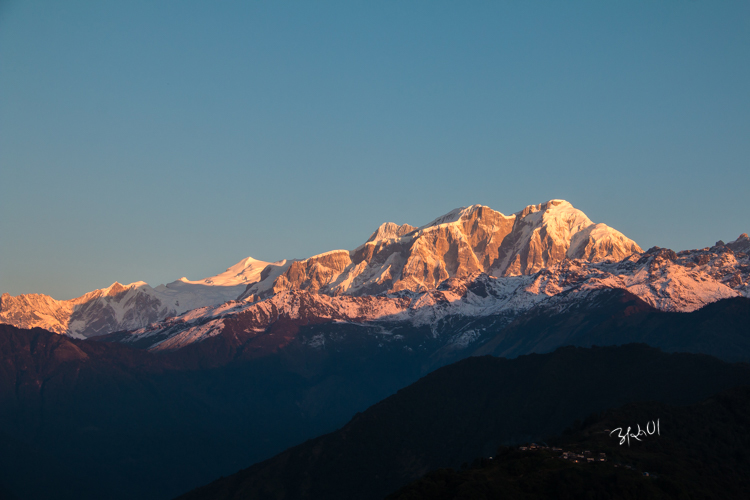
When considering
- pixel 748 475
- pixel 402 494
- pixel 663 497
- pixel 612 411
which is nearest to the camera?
pixel 663 497

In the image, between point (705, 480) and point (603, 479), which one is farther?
point (705, 480)

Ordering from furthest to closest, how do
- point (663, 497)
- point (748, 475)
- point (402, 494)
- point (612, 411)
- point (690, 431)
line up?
point (612, 411) → point (690, 431) → point (748, 475) → point (402, 494) → point (663, 497)

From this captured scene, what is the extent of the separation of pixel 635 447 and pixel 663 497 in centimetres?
3026

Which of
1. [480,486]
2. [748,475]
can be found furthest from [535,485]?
[748,475]

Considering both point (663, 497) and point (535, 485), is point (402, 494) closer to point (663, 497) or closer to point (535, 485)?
point (535, 485)

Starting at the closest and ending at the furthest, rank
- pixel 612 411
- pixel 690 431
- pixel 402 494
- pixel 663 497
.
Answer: pixel 663 497, pixel 402 494, pixel 690 431, pixel 612 411

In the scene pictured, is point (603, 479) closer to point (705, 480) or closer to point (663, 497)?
point (663, 497)

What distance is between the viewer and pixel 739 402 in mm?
183625

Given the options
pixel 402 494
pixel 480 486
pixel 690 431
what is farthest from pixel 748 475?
pixel 402 494

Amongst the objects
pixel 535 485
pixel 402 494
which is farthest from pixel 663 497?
pixel 402 494

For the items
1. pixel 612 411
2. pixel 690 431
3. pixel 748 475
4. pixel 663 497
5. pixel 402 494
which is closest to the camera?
pixel 663 497

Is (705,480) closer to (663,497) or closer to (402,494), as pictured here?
(663,497)

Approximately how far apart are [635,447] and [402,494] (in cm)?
4871

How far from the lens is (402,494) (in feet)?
462
